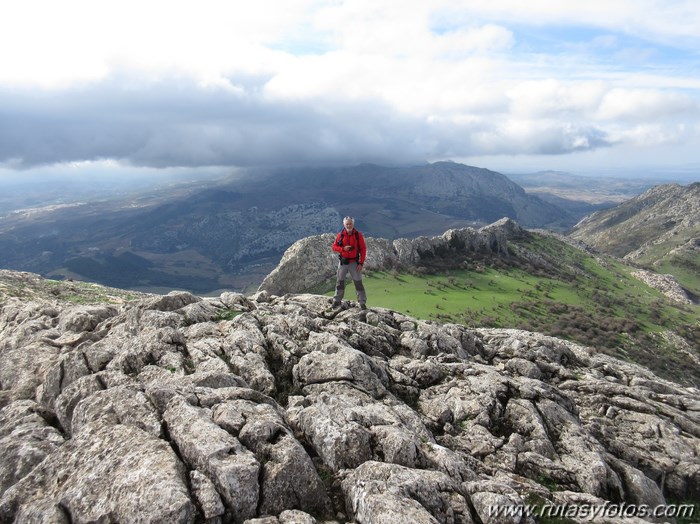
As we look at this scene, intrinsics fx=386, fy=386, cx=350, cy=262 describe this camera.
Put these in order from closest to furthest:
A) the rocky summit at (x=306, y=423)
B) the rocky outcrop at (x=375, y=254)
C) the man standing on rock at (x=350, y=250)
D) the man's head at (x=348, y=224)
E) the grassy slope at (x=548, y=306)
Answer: the rocky summit at (x=306, y=423)
the man's head at (x=348, y=224)
the man standing on rock at (x=350, y=250)
the grassy slope at (x=548, y=306)
the rocky outcrop at (x=375, y=254)

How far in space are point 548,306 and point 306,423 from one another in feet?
313

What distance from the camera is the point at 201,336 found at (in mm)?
25031

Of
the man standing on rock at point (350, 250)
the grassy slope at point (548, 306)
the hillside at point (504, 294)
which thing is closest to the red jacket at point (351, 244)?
the man standing on rock at point (350, 250)

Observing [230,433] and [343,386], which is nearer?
[230,433]

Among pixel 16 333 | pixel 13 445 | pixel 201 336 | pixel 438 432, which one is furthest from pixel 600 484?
pixel 16 333

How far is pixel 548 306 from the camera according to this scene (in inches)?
3807

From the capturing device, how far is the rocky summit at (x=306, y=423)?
1266 cm

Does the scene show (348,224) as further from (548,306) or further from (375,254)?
(548,306)

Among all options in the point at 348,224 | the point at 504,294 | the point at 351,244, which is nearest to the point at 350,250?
the point at 351,244

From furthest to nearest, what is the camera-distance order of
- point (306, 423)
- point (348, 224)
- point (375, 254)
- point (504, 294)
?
point (375, 254)
point (504, 294)
point (348, 224)
point (306, 423)

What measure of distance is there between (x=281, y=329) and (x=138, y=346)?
8.54 meters

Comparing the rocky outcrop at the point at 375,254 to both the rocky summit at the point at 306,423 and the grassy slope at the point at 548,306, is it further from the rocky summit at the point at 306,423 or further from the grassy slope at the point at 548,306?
the rocky summit at the point at 306,423

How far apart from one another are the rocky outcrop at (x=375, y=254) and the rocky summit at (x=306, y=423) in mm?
58126

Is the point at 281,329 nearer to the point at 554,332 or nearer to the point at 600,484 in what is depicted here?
the point at 600,484
